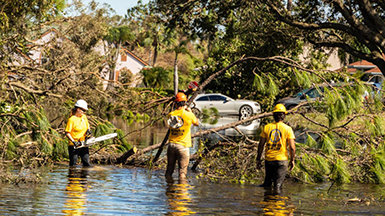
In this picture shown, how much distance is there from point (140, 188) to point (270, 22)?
12.6 meters

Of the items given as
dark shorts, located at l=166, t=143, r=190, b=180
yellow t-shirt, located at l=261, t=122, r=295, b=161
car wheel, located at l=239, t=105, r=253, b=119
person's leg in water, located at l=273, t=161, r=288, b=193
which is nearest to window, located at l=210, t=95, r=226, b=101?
car wheel, located at l=239, t=105, r=253, b=119

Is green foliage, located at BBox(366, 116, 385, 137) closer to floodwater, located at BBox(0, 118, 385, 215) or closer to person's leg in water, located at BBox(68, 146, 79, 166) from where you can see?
floodwater, located at BBox(0, 118, 385, 215)

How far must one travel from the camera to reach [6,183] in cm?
1123

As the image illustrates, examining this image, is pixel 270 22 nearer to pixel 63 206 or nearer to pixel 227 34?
pixel 227 34

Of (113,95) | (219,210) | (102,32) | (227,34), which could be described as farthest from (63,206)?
(102,32)

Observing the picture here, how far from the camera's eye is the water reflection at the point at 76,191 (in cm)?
870

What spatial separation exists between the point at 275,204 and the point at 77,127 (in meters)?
5.22

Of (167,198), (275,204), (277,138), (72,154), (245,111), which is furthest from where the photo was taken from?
(245,111)

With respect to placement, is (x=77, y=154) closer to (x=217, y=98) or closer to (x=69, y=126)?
(x=69, y=126)

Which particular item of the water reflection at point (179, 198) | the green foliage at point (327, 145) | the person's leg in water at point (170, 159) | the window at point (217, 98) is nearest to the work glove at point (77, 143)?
the person's leg in water at point (170, 159)

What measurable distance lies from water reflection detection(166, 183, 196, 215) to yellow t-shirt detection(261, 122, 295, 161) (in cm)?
158

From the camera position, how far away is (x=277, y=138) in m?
10.6

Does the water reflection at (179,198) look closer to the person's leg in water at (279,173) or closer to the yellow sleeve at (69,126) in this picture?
the person's leg in water at (279,173)

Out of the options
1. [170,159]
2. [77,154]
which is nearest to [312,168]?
[170,159]
